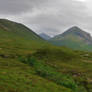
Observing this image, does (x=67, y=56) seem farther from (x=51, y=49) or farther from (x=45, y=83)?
(x=45, y=83)

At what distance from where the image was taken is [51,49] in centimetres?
13925

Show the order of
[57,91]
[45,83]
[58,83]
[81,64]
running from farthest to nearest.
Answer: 1. [81,64]
2. [58,83]
3. [45,83]
4. [57,91]

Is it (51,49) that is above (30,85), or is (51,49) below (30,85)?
above

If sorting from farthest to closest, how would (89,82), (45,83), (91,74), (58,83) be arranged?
(91,74) → (89,82) → (58,83) → (45,83)

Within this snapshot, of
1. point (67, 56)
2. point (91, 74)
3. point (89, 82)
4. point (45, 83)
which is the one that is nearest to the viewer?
point (45, 83)

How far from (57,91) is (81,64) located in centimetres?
5927

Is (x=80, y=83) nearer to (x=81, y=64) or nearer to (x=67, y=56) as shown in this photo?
(x=81, y=64)

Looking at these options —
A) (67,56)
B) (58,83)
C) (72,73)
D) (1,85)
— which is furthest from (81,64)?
(1,85)

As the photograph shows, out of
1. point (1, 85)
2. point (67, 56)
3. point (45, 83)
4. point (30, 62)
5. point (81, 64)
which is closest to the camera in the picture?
point (1, 85)

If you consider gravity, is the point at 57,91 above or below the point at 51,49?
below

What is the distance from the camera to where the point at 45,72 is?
8681cm

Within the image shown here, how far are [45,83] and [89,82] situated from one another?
22.4m

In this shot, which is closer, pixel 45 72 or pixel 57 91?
pixel 57 91

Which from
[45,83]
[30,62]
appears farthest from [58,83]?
[30,62]
